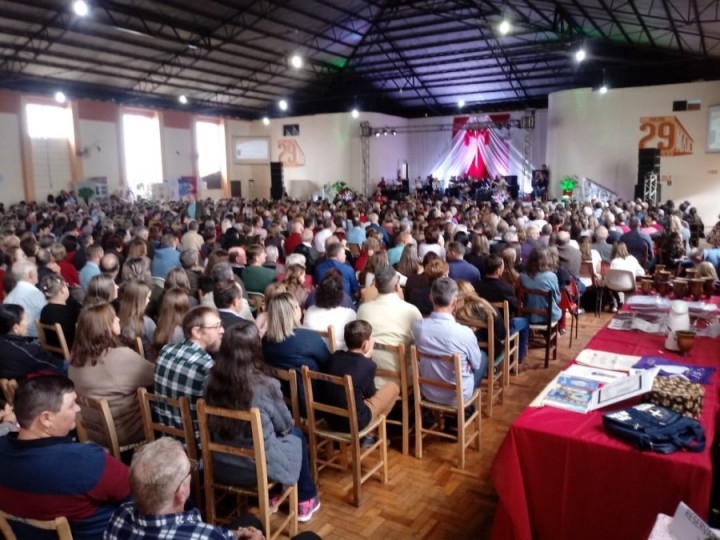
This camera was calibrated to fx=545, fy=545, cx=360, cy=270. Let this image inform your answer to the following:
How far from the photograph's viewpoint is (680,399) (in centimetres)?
214

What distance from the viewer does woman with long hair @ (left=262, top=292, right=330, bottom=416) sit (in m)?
3.11

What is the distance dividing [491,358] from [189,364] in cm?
206

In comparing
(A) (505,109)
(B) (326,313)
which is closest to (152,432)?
(B) (326,313)

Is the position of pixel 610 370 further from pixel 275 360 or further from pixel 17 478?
pixel 17 478

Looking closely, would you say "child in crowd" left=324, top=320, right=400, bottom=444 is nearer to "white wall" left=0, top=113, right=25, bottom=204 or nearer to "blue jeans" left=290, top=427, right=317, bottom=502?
"blue jeans" left=290, top=427, right=317, bottom=502

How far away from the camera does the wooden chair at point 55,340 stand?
386 centimetres

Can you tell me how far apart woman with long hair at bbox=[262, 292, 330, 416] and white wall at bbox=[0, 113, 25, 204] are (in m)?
16.5

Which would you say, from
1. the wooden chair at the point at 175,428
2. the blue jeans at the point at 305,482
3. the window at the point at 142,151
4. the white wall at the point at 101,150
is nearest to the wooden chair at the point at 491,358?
the blue jeans at the point at 305,482

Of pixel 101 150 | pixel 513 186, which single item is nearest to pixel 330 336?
pixel 101 150

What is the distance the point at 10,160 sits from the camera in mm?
16234

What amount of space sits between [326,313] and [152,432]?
1.40 m

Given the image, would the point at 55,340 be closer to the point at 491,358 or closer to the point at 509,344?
the point at 491,358

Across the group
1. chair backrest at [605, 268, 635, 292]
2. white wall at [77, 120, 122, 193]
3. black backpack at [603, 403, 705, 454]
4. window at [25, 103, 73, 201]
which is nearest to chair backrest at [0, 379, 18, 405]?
black backpack at [603, 403, 705, 454]

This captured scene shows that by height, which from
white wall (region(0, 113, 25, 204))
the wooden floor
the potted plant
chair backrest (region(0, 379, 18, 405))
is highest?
white wall (region(0, 113, 25, 204))
